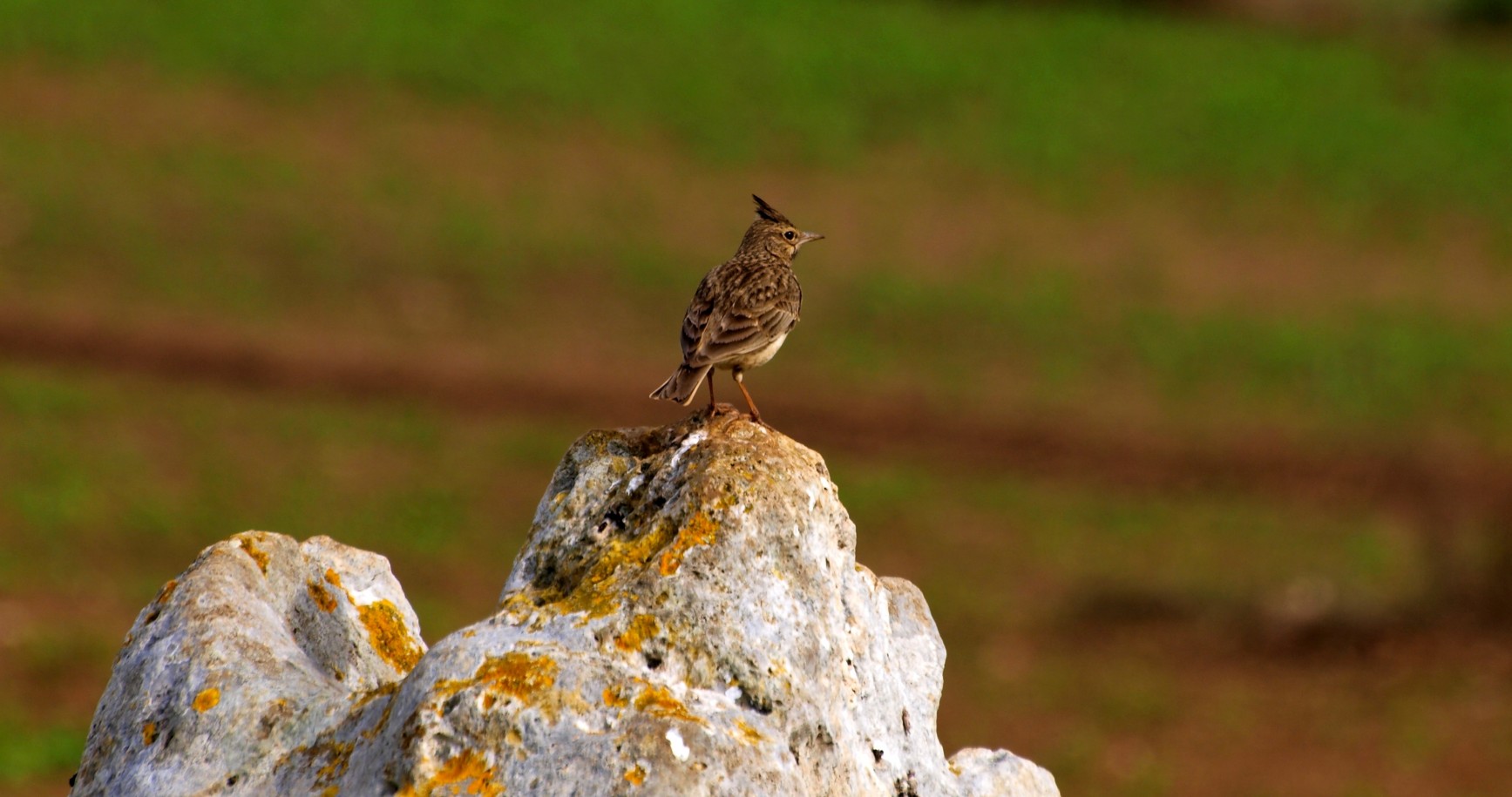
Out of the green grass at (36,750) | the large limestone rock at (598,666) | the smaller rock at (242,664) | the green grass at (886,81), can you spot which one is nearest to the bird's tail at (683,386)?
the large limestone rock at (598,666)

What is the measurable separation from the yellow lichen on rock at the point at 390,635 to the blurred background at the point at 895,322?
21.1 ft

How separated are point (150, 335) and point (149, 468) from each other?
4587mm

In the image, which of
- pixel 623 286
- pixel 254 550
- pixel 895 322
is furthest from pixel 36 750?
pixel 895 322

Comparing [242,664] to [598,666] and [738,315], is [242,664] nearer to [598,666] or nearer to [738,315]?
[598,666]

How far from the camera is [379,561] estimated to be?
4621 mm

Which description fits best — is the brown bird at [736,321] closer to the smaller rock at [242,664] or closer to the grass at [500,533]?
the smaller rock at [242,664]

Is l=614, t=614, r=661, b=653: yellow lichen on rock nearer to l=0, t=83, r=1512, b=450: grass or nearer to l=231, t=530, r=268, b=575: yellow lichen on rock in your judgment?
l=231, t=530, r=268, b=575: yellow lichen on rock

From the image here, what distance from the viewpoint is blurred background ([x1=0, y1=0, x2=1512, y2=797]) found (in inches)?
589

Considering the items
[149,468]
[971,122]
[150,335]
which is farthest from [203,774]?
[971,122]

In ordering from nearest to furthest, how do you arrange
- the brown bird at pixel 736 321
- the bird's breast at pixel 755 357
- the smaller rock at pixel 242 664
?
the smaller rock at pixel 242 664, the brown bird at pixel 736 321, the bird's breast at pixel 755 357

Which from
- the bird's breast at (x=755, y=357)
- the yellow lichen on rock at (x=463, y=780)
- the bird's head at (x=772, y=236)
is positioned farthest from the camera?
the bird's head at (x=772, y=236)

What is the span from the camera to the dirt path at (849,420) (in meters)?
20.2

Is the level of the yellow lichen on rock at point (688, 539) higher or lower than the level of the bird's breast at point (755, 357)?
lower

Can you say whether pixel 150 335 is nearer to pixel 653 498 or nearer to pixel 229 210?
pixel 229 210
